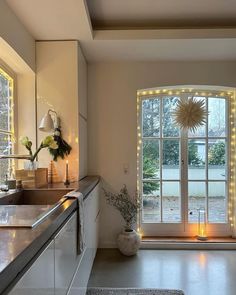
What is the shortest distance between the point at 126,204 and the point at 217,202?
4.33 ft

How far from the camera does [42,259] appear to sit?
1.06m

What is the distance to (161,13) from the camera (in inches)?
107

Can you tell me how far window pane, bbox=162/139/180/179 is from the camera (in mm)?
3820

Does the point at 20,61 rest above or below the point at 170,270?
above

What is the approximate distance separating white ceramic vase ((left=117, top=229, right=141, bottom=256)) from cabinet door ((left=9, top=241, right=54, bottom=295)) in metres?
2.15

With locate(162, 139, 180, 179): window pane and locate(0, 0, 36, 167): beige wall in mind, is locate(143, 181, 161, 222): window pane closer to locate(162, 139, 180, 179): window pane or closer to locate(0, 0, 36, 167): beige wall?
locate(162, 139, 180, 179): window pane

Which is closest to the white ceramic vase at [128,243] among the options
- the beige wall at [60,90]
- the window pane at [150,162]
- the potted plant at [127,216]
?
the potted plant at [127,216]

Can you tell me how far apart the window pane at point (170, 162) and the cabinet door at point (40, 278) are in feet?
9.09

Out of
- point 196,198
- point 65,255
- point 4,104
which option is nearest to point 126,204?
point 196,198

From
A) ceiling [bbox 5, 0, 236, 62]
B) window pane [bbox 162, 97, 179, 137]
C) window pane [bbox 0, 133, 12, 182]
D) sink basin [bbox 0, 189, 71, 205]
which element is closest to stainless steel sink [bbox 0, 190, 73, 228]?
sink basin [bbox 0, 189, 71, 205]

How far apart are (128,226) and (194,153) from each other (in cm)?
135

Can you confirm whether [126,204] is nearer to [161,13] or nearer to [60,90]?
[60,90]

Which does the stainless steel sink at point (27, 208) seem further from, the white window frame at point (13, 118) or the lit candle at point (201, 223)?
the lit candle at point (201, 223)

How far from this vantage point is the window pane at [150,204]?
382 centimetres
